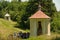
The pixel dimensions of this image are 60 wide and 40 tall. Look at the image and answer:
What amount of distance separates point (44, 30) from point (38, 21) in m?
1.50

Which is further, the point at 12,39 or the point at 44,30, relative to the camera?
the point at 44,30

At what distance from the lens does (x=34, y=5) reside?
56.1 m

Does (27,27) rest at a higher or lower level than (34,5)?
lower

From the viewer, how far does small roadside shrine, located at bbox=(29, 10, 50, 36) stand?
109ft

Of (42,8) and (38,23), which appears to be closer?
(38,23)

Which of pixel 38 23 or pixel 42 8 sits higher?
pixel 42 8

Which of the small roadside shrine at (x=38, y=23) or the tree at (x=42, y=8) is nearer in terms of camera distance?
the small roadside shrine at (x=38, y=23)

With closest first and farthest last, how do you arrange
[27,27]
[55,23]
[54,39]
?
[54,39] → [55,23] → [27,27]

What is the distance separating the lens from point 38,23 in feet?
113

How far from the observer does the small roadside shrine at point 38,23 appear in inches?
1307

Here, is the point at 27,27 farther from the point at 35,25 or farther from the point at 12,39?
the point at 12,39

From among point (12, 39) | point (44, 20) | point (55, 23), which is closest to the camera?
point (12, 39)

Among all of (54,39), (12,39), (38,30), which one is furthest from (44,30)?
(12,39)

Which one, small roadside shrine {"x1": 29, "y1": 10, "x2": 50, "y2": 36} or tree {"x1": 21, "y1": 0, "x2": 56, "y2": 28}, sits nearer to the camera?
small roadside shrine {"x1": 29, "y1": 10, "x2": 50, "y2": 36}
